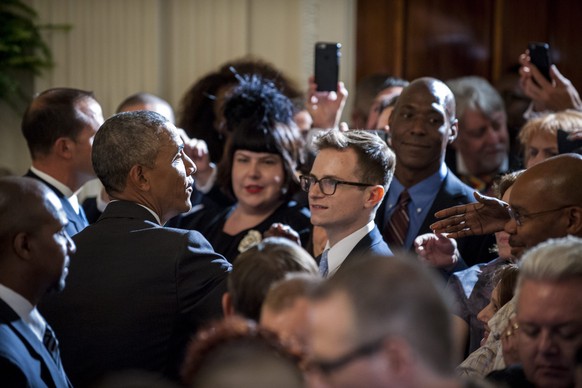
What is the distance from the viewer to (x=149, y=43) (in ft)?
21.0

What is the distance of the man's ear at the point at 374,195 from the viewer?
3242mm

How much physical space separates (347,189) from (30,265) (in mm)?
1158

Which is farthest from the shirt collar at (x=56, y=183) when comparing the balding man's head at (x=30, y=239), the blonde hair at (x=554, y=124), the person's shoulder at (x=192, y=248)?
the blonde hair at (x=554, y=124)

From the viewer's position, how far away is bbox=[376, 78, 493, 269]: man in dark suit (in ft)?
12.5

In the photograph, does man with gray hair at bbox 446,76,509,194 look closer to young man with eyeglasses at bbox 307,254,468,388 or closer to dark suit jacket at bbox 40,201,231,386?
dark suit jacket at bbox 40,201,231,386

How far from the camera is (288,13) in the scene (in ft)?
20.6

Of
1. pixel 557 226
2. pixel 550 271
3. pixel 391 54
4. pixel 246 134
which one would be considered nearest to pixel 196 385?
pixel 550 271

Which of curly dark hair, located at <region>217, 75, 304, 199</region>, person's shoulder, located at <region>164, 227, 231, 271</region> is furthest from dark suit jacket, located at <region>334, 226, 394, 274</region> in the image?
curly dark hair, located at <region>217, 75, 304, 199</region>

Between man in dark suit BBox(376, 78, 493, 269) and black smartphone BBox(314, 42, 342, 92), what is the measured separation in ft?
2.16

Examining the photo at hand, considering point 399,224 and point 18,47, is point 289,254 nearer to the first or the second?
point 399,224

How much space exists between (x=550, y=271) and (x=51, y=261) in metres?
1.18

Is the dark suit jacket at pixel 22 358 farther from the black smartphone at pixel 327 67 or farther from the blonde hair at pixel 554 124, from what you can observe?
the black smartphone at pixel 327 67

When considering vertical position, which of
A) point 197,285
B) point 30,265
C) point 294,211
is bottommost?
point 294,211

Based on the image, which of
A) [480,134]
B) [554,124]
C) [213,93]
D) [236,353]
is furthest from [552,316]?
[213,93]
